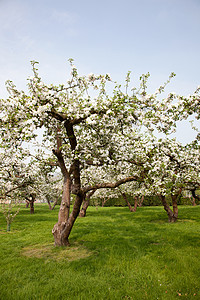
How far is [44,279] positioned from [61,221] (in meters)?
4.31

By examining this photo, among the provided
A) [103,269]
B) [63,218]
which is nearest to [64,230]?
[63,218]

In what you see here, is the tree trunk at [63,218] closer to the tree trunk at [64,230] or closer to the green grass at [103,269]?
the tree trunk at [64,230]

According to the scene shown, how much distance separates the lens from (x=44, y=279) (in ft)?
22.3

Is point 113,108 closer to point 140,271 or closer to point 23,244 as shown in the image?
point 140,271

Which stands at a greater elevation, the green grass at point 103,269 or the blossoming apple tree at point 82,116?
the blossoming apple tree at point 82,116

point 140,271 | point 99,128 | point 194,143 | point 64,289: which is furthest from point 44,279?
point 194,143

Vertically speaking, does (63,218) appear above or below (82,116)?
below

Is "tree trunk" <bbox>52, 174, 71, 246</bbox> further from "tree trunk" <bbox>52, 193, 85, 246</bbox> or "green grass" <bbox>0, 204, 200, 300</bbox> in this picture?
"green grass" <bbox>0, 204, 200, 300</bbox>

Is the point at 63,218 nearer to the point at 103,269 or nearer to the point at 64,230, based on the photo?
the point at 64,230

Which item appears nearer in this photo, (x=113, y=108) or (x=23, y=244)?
(x=113, y=108)

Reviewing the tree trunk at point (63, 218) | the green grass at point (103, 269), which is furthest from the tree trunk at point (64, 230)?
the green grass at point (103, 269)

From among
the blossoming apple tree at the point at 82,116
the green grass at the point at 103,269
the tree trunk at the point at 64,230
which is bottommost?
the green grass at the point at 103,269

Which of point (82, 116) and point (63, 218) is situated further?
point (63, 218)

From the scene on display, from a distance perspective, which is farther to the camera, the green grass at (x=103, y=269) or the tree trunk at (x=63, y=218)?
the tree trunk at (x=63, y=218)
